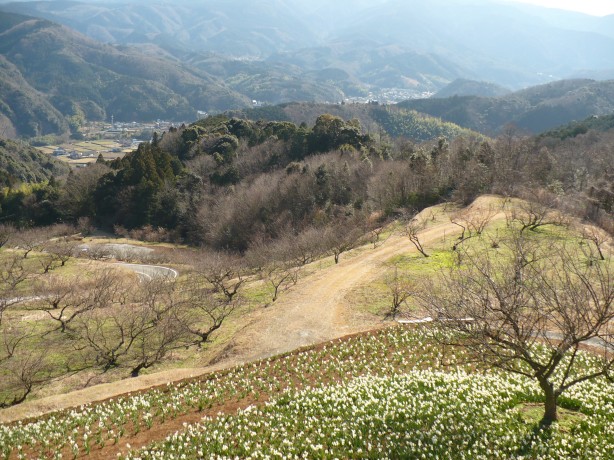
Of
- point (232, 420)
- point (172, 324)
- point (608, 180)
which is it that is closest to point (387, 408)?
point (232, 420)

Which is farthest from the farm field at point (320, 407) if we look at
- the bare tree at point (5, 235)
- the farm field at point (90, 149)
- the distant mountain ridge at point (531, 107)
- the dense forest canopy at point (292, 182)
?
the distant mountain ridge at point (531, 107)

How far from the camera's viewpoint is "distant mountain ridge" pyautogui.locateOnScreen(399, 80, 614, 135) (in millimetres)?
151375

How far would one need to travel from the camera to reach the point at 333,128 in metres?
72.4

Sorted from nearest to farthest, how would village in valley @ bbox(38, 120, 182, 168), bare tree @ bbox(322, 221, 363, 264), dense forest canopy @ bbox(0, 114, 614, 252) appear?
bare tree @ bbox(322, 221, 363, 264)
dense forest canopy @ bbox(0, 114, 614, 252)
village in valley @ bbox(38, 120, 182, 168)

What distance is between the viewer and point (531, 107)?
549ft

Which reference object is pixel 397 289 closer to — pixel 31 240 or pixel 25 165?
pixel 31 240

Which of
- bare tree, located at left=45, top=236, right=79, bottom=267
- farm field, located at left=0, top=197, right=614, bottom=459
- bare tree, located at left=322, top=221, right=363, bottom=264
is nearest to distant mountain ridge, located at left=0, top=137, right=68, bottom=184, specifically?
bare tree, located at left=45, top=236, right=79, bottom=267

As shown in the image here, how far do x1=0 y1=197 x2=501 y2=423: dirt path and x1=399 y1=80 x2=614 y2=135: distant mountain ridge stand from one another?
135m

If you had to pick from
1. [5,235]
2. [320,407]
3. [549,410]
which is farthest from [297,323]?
[5,235]

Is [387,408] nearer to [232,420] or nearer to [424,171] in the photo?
[232,420]

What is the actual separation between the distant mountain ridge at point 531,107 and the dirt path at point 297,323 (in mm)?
134687

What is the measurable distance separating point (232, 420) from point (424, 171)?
47086 mm

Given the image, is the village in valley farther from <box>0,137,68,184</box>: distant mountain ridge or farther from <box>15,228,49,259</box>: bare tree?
<box>15,228,49,259</box>: bare tree

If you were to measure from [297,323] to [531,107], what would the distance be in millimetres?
175248
